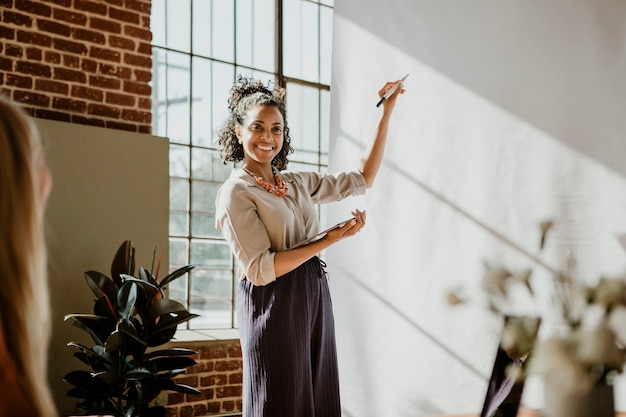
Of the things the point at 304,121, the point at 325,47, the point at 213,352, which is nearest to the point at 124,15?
→ the point at 304,121

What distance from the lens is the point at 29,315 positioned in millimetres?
942

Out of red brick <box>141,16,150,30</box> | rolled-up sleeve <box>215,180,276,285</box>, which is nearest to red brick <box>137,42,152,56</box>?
red brick <box>141,16,150,30</box>

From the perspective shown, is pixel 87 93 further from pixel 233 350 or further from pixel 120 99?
pixel 233 350

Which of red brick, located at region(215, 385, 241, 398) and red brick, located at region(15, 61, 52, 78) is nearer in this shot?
red brick, located at region(15, 61, 52, 78)

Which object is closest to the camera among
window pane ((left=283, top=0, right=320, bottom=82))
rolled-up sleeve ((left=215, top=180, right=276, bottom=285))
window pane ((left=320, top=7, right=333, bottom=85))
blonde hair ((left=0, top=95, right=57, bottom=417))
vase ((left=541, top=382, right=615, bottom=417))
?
blonde hair ((left=0, top=95, right=57, bottom=417))

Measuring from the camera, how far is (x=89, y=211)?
12.4ft

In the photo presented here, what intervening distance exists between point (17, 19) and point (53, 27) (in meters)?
0.19

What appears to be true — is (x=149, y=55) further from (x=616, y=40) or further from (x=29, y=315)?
(x=29, y=315)

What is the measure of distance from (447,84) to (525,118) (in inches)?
17.6

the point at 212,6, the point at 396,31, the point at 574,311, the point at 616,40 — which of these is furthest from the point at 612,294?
the point at 212,6

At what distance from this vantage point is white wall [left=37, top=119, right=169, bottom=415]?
12.0ft

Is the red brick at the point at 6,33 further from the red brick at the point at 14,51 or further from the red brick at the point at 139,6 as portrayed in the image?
the red brick at the point at 139,6

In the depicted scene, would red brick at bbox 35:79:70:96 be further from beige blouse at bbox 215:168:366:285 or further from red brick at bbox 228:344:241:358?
red brick at bbox 228:344:241:358

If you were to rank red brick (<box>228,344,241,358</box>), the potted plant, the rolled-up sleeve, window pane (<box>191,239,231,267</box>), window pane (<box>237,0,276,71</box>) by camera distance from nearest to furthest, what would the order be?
the rolled-up sleeve → the potted plant → red brick (<box>228,344,241,358</box>) → window pane (<box>191,239,231,267</box>) → window pane (<box>237,0,276,71</box>)
